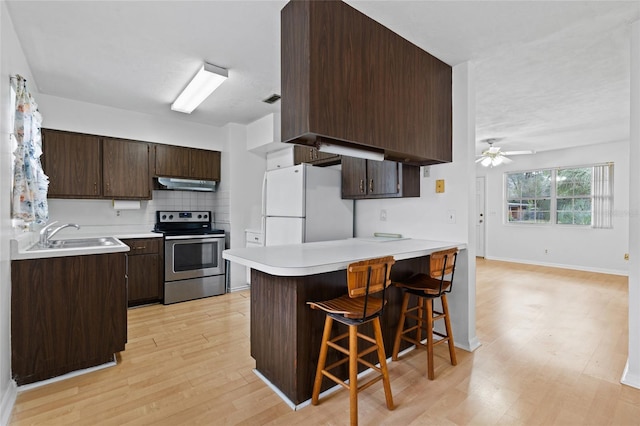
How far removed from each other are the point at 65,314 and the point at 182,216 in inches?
92.6

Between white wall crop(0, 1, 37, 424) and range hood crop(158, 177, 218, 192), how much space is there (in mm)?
2133

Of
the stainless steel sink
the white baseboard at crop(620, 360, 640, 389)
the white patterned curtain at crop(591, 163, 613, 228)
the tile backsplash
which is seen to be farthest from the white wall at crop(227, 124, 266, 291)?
the white patterned curtain at crop(591, 163, 613, 228)

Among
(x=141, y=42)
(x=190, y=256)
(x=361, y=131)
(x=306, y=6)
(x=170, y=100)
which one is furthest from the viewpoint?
(x=190, y=256)

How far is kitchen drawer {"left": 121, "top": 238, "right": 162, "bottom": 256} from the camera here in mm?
3715

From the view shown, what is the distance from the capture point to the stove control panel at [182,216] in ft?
13.9

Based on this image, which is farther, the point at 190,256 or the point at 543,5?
the point at 190,256

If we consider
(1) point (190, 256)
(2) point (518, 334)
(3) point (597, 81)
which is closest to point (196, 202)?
(1) point (190, 256)

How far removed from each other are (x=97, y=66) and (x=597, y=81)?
4.67 m

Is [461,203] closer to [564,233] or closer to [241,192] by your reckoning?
[241,192]

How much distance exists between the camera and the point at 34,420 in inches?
68.4

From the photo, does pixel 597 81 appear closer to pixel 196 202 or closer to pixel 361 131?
pixel 361 131

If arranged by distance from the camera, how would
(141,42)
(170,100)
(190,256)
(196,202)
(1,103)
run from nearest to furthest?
(1,103) < (141,42) < (170,100) < (190,256) < (196,202)

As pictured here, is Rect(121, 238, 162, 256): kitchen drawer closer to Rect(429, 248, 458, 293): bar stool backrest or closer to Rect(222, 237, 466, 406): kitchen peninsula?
Rect(222, 237, 466, 406): kitchen peninsula

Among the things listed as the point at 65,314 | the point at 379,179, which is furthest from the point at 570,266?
the point at 65,314
